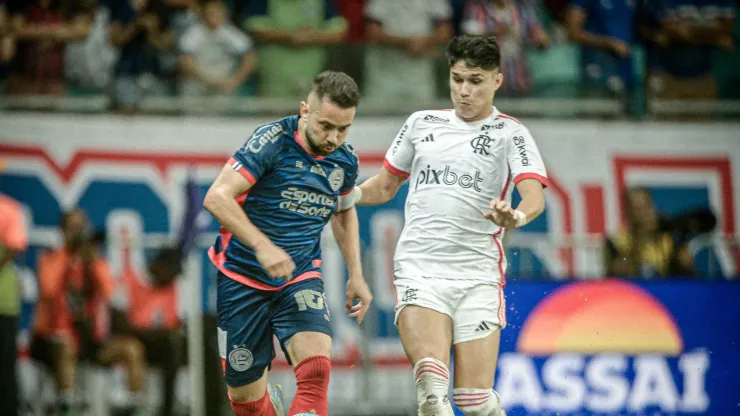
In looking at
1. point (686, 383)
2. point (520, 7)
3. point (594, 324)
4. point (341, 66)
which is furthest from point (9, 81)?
point (686, 383)

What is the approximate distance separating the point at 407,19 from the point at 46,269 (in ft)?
17.6

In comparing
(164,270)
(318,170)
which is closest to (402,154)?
(318,170)

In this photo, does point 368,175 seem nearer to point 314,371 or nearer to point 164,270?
point 164,270

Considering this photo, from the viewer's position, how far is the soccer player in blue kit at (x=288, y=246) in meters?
6.65

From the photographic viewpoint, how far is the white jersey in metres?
6.95

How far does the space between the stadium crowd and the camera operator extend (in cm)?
230

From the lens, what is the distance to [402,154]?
7.29 meters

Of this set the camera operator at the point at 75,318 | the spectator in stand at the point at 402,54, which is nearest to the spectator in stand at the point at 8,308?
the camera operator at the point at 75,318

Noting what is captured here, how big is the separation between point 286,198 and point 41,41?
717cm

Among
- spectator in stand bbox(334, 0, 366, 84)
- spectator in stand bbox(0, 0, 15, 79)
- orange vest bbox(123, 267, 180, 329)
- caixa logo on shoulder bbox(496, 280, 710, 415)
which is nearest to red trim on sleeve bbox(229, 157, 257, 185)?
caixa logo on shoulder bbox(496, 280, 710, 415)

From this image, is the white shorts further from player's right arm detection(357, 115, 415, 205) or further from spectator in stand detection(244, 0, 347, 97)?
spectator in stand detection(244, 0, 347, 97)

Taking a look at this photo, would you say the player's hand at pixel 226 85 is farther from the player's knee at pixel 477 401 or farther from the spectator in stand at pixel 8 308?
the player's knee at pixel 477 401

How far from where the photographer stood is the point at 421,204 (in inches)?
279

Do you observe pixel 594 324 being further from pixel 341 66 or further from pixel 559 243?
pixel 341 66
